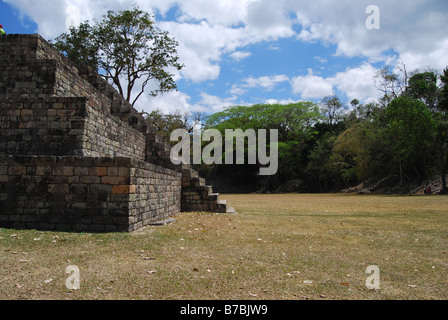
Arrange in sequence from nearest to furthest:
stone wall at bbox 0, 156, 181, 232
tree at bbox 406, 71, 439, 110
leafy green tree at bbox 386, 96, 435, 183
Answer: stone wall at bbox 0, 156, 181, 232, leafy green tree at bbox 386, 96, 435, 183, tree at bbox 406, 71, 439, 110

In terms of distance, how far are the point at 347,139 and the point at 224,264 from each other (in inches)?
1177

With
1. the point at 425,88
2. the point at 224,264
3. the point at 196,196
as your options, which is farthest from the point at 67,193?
the point at 425,88

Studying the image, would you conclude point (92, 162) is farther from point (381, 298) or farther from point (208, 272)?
point (381, 298)

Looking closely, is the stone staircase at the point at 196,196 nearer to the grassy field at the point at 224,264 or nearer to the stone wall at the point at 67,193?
the grassy field at the point at 224,264

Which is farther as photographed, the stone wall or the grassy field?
the stone wall

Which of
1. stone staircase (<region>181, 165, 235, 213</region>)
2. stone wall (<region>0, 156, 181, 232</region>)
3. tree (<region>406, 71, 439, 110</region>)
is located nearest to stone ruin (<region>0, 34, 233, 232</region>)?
stone wall (<region>0, 156, 181, 232</region>)

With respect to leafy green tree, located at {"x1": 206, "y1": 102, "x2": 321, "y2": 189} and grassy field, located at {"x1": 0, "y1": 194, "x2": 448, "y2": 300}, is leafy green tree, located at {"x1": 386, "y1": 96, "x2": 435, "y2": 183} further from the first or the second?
grassy field, located at {"x1": 0, "y1": 194, "x2": 448, "y2": 300}

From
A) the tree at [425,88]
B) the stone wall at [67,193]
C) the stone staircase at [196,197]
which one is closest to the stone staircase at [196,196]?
the stone staircase at [196,197]

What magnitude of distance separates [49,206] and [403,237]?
7.12 meters

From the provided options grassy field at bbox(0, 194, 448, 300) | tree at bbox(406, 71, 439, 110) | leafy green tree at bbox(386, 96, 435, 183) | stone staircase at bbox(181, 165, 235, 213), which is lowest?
grassy field at bbox(0, 194, 448, 300)

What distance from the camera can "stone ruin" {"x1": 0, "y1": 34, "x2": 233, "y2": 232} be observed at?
239 inches

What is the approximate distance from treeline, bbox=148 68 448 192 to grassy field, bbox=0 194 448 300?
2037 cm
